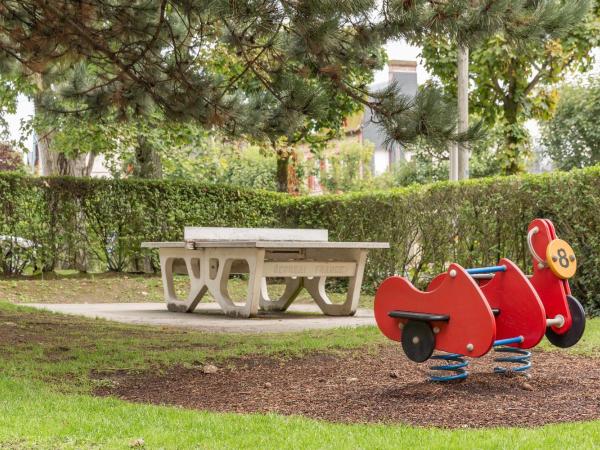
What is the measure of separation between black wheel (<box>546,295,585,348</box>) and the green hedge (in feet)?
14.5

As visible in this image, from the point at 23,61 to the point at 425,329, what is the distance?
16.3 ft

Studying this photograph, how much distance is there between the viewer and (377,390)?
16.7ft

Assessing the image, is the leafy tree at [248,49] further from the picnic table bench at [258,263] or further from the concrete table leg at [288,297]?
the concrete table leg at [288,297]

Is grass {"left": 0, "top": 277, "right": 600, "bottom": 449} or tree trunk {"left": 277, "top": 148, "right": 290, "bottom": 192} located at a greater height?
tree trunk {"left": 277, "top": 148, "right": 290, "bottom": 192}

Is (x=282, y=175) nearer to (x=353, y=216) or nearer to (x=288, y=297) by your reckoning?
(x=353, y=216)

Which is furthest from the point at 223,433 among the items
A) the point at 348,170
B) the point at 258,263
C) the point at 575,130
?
the point at 348,170

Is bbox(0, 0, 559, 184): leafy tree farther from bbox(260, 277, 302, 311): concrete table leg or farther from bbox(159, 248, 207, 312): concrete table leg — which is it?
bbox(260, 277, 302, 311): concrete table leg

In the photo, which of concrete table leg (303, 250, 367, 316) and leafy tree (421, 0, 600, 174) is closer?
concrete table leg (303, 250, 367, 316)

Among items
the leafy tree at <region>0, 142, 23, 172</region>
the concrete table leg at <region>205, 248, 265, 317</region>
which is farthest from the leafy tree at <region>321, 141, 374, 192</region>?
the concrete table leg at <region>205, 248, 265, 317</region>

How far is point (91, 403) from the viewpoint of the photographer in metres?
4.62

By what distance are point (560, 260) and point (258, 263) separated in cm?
469

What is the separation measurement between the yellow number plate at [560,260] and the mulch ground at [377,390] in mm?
694

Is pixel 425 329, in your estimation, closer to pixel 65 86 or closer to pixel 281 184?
pixel 65 86

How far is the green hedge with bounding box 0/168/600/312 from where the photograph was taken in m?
9.69
